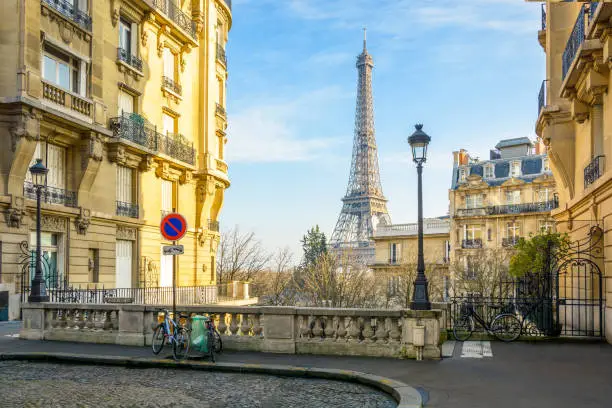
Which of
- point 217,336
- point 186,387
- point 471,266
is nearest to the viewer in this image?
point 186,387

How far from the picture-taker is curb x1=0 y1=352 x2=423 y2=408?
31.2ft

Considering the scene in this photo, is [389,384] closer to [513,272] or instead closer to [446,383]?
[446,383]

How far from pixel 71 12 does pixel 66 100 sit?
3666mm

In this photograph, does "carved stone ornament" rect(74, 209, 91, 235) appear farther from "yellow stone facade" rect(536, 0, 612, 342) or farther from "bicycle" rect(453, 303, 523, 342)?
"yellow stone facade" rect(536, 0, 612, 342)

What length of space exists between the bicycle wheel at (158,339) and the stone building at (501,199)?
5173 cm

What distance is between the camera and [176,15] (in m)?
34.2

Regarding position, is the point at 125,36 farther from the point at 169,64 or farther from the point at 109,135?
the point at 109,135

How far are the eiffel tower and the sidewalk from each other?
10662cm

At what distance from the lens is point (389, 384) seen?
33.1 ft

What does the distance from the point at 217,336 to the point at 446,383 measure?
5.07 meters

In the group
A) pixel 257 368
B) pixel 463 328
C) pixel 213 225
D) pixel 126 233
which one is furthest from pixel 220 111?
pixel 257 368

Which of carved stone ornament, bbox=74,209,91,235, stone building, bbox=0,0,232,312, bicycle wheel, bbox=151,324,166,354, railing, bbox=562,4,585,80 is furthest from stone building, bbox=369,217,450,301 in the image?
bicycle wheel, bbox=151,324,166,354

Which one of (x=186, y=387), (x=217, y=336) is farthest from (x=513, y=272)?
(x=186, y=387)

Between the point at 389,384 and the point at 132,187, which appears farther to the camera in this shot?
the point at 132,187
